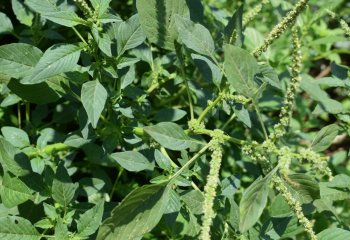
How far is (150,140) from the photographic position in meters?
1.56

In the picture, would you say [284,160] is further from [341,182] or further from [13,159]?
[13,159]

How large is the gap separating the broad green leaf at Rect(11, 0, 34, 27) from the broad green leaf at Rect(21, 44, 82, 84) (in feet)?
1.76

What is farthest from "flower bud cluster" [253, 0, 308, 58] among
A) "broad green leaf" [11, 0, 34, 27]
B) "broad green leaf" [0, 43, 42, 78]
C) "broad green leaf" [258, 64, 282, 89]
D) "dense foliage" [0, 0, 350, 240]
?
"broad green leaf" [11, 0, 34, 27]

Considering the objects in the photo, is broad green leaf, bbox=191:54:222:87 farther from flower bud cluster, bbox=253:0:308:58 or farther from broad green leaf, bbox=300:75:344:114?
broad green leaf, bbox=300:75:344:114

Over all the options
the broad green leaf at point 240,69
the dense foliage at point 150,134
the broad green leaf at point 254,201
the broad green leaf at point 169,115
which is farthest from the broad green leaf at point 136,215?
the broad green leaf at point 169,115

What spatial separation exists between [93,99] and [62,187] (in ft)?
A: 1.08

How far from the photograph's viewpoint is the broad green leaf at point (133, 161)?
146cm

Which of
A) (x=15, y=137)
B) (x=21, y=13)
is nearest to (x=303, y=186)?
(x=15, y=137)

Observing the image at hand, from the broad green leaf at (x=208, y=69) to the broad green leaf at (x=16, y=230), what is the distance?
69 centimetres

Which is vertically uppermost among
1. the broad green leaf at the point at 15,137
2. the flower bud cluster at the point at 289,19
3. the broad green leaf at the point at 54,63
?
the flower bud cluster at the point at 289,19

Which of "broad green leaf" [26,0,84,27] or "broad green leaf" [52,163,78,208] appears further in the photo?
"broad green leaf" [52,163,78,208]

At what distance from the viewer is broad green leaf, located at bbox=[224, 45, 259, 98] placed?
1229 mm

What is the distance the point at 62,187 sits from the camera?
1.49 m

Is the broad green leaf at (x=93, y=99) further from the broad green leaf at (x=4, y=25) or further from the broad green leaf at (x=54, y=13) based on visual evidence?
the broad green leaf at (x=4, y=25)
